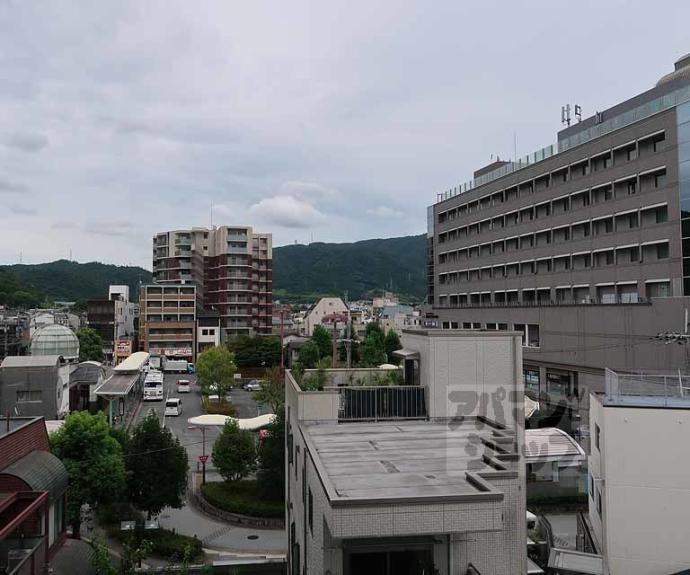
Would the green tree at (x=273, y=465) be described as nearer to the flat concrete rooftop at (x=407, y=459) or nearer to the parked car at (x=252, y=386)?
the flat concrete rooftop at (x=407, y=459)

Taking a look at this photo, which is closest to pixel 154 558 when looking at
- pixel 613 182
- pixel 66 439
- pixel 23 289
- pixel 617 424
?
pixel 66 439

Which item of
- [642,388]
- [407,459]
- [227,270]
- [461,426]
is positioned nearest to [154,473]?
[461,426]

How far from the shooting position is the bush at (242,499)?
2216cm

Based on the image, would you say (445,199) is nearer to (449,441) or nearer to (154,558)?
(154,558)

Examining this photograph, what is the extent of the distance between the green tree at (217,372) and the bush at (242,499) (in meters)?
21.6

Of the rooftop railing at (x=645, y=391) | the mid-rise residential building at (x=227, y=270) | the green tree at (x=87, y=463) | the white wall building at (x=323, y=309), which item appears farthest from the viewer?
the white wall building at (x=323, y=309)

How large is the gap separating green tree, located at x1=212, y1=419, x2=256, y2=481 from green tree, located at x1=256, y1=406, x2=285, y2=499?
1.09m

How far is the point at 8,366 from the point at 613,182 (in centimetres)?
3641

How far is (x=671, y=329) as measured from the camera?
29.7 m

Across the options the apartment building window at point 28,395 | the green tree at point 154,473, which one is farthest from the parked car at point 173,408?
the green tree at point 154,473

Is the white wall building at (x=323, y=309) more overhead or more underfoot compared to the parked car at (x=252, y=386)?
more overhead

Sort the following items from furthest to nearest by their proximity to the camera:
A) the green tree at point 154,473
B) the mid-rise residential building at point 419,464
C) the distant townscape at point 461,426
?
the green tree at point 154,473, the distant townscape at point 461,426, the mid-rise residential building at point 419,464

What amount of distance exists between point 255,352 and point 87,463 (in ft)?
154

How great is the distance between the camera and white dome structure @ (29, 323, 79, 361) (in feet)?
154
